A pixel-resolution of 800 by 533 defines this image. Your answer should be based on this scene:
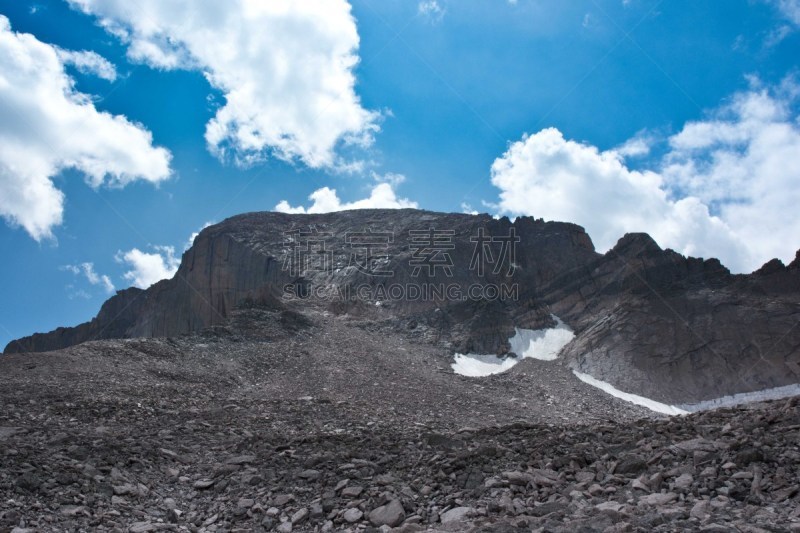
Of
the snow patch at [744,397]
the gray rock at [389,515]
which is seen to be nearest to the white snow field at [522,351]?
the snow patch at [744,397]

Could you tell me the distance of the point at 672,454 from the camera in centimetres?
1067

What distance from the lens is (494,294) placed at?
6588 centimetres

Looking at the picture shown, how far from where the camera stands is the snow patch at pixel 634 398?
1538 inches

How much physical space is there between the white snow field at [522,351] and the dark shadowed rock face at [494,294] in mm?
1134

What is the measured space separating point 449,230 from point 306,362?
4196 cm

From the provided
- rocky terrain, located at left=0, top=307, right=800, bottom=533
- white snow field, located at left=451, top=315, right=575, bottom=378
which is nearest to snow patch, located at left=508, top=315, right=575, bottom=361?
white snow field, located at left=451, top=315, right=575, bottom=378

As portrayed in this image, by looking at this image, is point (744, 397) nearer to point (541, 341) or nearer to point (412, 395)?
point (541, 341)

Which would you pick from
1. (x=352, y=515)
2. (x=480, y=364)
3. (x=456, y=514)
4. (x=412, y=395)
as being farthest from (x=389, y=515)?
(x=480, y=364)

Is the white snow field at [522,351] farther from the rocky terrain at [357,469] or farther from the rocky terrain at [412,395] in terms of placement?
the rocky terrain at [357,469]

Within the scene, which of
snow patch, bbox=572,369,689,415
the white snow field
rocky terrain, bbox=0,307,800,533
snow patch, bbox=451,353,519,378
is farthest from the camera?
the white snow field

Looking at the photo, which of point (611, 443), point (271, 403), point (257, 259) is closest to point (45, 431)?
point (271, 403)

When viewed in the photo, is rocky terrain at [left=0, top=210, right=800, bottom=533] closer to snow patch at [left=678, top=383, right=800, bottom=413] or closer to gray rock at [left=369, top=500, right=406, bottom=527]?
gray rock at [left=369, top=500, right=406, bottom=527]

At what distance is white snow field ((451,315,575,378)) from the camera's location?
48875mm

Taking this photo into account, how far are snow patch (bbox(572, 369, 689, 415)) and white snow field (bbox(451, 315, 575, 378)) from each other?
6757 mm
